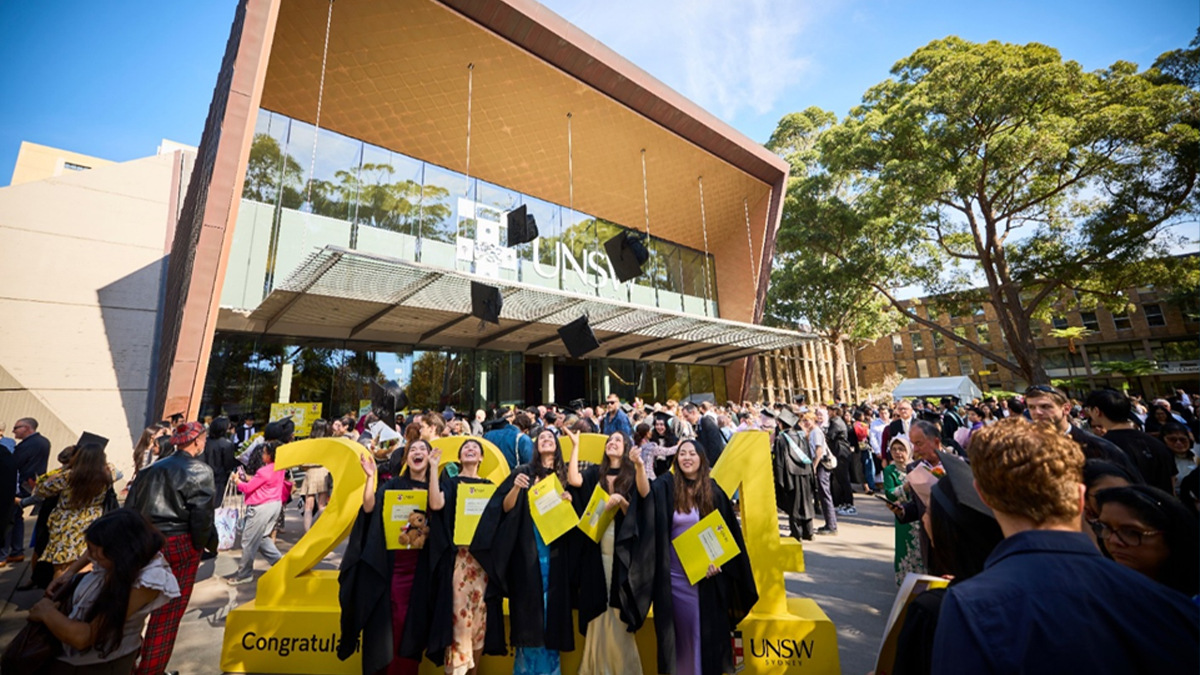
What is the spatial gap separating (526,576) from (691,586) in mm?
1196

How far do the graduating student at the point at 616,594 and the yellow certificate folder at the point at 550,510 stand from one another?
30 cm

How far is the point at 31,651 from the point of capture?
6.72 ft

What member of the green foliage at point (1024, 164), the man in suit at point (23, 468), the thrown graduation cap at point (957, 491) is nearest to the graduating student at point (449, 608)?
the thrown graduation cap at point (957, 491)

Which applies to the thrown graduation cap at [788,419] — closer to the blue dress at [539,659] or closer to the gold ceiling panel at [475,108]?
the blue dress at [539,659]

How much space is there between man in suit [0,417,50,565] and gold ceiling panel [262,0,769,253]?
32.6 feet

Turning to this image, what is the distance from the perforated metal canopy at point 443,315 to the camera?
32.5ft

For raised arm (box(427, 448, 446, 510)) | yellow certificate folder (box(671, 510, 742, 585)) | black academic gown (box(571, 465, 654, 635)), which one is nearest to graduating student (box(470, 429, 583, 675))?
black academic gown (box(571, 465, 654, 635))

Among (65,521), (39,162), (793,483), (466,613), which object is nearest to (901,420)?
(793,483)

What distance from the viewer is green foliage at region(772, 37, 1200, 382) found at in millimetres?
14016

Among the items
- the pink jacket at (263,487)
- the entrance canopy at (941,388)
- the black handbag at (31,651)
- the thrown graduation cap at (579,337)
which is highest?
the thrown graduation cap at (579,337)

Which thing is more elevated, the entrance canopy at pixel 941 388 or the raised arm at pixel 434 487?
the entrance canopy at pixel 941 388

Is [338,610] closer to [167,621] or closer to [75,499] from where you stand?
[167,621]

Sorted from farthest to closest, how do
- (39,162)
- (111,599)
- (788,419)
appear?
1. (39,162)
2. (788,419)
3. (111,599)

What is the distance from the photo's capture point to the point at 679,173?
59.8ft
